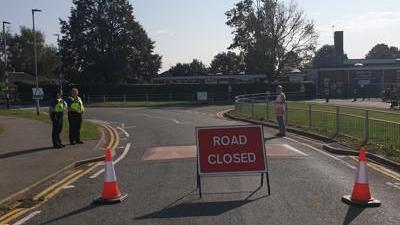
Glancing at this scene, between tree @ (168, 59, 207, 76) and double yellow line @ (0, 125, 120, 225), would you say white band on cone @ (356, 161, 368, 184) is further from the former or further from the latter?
tree @ (168, 59, 207, 76)

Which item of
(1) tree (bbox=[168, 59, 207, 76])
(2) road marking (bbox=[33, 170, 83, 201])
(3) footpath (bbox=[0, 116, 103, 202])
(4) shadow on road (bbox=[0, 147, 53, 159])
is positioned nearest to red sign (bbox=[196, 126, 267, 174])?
(2) road marking (bbox=[33, 170, 83, 201])

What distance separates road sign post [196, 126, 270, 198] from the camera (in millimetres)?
10180

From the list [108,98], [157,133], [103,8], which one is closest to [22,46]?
[103,8]

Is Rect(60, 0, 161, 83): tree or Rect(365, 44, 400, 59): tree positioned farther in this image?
Rect(365, 44, 400, 59): tree

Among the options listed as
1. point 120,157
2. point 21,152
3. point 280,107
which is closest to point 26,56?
point 280,107

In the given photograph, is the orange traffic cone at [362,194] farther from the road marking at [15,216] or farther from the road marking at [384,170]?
the road marking at [15,216]

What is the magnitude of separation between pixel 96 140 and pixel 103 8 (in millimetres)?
57574

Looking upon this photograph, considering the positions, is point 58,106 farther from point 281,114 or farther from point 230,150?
point 230,150

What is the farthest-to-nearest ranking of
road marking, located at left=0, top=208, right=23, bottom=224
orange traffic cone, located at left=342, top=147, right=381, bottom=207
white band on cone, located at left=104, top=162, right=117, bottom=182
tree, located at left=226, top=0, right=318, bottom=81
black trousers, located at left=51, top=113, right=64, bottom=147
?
tree, located at left=226, top=0, right=318, bottom=81, black trousers, located at left=51, top=113, right=64, bottom=147, white band on cone, located at left=104, top=162, right=117, bottom=182, orange traffic cone, located at left=342, top=147, right=381, bottom=207, road marking, located at left=0, top=208, right=23, bottom=224

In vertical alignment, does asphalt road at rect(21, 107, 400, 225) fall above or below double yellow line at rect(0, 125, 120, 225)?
above

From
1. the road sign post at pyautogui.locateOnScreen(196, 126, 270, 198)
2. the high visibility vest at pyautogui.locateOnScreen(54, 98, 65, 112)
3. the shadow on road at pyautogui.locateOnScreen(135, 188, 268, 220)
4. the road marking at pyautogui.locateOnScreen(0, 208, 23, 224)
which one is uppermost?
the high visibility vest at pyautogui.locateOnScreen(54, 98, 65, 112)

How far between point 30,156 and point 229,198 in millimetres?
7882

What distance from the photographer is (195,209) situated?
884 centimetres

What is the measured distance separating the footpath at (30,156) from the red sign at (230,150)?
11.2 ft
